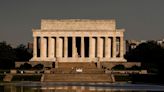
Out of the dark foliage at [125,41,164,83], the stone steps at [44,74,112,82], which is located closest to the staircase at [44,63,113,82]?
the stone steps at [44,74,112,82]

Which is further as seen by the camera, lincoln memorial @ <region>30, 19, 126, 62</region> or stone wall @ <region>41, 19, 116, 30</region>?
stone wall @ <region>41, 19, 116, 30</region>

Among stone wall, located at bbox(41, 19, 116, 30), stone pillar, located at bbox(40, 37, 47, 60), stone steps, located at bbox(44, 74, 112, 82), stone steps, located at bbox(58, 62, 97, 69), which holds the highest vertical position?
stone wall, located at bbox(41, 19, 116, 30)

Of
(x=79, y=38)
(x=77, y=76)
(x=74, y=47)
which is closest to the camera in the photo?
(x=77, y=76)

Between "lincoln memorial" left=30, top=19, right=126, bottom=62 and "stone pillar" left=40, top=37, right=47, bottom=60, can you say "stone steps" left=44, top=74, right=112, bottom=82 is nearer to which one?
"lincoln memorial" left=30, top=19, right=126, bottom=62

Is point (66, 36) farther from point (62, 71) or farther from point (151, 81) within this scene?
point (151, 81)

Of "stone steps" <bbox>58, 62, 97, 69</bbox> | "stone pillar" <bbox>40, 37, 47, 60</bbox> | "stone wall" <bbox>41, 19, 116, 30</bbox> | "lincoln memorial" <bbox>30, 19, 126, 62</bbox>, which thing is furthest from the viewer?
"stone wall" <bbox>41, 19, 116, 30</bbox>

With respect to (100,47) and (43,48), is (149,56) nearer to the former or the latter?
(100,47)

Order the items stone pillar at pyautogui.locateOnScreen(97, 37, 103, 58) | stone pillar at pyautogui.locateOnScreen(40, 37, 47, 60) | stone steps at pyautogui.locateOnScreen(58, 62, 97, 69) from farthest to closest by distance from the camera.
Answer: stone pillar at pyautogui.locateOnScreen(40, 37, 47, 60) < stone pillar at pyautogui.locateOnScreen(97, 37, 103, 58) < stone steps at pyautogui.locateOnScreen(58, 62, 97, 69)

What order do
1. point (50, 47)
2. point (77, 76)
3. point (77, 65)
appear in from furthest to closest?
1. point (50, 47)
2. point (77, 65)
3. point (77, 76)

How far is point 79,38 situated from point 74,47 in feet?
13.9

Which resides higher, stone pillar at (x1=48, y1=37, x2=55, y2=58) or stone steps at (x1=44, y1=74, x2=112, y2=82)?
stone pillar at (x1=48, y1=37, x2=55, y2=58)

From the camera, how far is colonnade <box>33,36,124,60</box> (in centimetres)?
12425

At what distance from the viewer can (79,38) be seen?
127500 mm

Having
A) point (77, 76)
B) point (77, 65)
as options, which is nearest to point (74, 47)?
point (77, 65)
